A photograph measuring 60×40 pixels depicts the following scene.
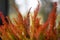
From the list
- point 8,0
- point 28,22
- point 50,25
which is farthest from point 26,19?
point 8,0

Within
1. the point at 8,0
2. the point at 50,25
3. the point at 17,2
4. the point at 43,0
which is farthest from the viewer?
the point at 8,0

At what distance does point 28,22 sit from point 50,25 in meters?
0.12

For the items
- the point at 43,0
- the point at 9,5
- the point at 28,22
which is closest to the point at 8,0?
the point at 9,5

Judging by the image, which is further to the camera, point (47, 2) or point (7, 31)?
point (47, 2)

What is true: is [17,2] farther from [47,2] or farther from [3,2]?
[47,2]

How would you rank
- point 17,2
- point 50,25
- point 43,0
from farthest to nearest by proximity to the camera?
point 17,2
point 43,0
point 50,25

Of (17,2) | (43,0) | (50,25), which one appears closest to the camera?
(50,25)

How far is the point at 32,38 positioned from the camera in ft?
2.30

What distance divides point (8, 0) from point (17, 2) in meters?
0.16

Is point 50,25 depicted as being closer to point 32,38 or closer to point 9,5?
point 32,38

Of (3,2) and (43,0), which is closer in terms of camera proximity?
(43,0)

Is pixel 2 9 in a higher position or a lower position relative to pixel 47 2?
lower

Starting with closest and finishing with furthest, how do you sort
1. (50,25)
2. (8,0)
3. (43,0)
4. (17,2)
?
(50,25)
(43,0)
(17,2)
(8,0)

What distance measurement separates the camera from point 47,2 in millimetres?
1344
